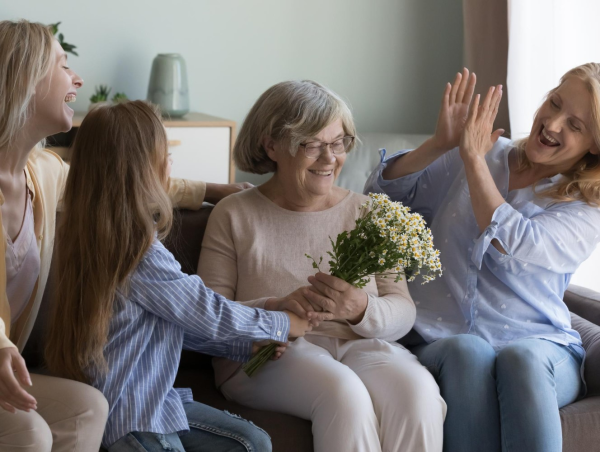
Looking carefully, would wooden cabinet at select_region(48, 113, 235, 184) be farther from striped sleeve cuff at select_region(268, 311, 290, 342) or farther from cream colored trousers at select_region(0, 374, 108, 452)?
cream colored trousers at select_region(0, 374, 108, 452)

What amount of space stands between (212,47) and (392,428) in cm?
307

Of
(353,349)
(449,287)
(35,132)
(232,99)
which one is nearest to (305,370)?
(353,349)

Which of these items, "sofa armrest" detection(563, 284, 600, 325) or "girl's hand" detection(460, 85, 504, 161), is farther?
"sofa armrest" detection(563, 284, 600, 325)

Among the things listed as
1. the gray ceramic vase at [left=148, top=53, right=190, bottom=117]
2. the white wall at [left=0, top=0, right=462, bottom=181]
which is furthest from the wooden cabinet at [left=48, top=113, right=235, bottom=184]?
the white wall at [left=0, top=0, right=462, bottom=181]

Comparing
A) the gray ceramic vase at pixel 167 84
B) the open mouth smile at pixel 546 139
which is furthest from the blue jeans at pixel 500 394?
the gray ceramic vase at pixel 167 84

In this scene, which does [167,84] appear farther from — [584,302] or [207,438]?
[207,438]

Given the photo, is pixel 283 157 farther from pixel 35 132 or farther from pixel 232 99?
pixel 232 99

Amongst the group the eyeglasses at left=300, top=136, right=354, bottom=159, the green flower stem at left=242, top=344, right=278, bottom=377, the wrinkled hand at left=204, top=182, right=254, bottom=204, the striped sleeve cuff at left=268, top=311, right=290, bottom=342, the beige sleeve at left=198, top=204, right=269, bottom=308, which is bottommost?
the green flower stem at left=242, top=344, right=278, bottom=377

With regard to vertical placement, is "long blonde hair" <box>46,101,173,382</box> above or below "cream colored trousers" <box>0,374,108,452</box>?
above

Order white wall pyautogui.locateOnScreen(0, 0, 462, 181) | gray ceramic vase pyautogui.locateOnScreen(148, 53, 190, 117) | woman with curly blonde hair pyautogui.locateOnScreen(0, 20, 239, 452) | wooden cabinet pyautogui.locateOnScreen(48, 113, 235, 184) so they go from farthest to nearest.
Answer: white wall pyautogui.locateOnScreen(0, 0, 462, 181) → gray ceramic vase pyautogui.locateOnScreen(148, 53, 190, 117) → wooden cabinet pyautogui.locateOnScreen(48, 113, 235, 184) → woman with curly blonde hair pyautogui.locateOnScreen(0, 20, 239, 452)

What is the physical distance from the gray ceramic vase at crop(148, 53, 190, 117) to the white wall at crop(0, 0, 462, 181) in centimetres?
28

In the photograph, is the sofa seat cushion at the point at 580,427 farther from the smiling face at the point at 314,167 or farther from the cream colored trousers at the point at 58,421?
the cream colored trousers at the point at 58,421

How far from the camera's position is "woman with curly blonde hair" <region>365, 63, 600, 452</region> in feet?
6.15

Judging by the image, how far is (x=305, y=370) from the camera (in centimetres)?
189
